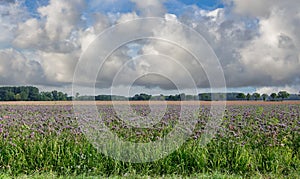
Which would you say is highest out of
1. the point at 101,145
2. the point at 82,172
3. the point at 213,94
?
the point at 213,94

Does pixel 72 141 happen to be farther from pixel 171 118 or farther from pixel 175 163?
pixel 171 118

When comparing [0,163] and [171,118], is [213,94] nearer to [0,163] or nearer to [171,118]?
[171,118]

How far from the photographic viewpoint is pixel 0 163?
594 centimetres

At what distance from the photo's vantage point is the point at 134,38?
6.90 m

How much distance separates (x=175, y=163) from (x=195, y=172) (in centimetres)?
37

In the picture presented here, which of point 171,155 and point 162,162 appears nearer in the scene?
point 162,162

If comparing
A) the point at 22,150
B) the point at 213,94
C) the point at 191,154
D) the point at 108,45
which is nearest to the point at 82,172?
the point at 22,150

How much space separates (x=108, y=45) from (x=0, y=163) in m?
2.82

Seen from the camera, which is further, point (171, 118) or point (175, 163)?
point (171, 118)

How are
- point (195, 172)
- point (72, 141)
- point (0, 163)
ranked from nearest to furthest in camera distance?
point (195, 172)
point (0, 163)
point (72, 141)

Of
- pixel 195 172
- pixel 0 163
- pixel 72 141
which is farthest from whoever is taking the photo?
pixel 72 141

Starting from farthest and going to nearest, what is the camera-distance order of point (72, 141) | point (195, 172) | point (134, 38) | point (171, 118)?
point (171, 118), point (134, 38), point (72, 141), point (195, 172)

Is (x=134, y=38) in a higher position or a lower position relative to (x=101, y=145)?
higher

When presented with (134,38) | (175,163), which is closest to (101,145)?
(175,163)
